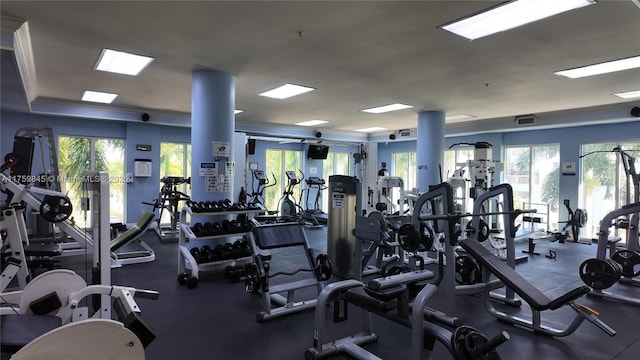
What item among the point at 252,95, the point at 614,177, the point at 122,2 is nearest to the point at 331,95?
the point at 252,95

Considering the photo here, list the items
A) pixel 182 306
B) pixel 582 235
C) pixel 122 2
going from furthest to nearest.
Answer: pixel 582 235 → pixel 182 306 → pixel 122 2

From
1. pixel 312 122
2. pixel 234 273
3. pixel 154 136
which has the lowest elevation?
pixel 234 273

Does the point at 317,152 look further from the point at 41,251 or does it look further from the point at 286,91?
the point at 41,251

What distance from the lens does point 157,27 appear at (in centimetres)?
329

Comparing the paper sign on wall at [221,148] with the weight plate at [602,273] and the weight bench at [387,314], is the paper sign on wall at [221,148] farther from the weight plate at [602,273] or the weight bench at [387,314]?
the weight plate at [602,273]

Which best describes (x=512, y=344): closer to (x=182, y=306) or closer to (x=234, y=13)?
(x=182, y=306)

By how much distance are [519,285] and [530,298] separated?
0.13 meters

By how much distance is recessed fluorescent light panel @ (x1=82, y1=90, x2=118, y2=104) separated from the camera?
6172 millimetres

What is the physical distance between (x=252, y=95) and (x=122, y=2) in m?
3.33

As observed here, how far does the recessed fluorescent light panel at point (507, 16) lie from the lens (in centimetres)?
275

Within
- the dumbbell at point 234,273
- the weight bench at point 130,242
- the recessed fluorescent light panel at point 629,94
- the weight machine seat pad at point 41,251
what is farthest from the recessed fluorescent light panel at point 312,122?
the weight machine seat pad at point 41,251

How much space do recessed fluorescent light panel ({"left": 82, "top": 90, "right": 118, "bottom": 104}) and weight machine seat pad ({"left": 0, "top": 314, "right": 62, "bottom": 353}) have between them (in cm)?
503

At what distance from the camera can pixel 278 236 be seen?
3580 mm

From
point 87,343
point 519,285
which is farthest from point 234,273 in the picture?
point 519,285
